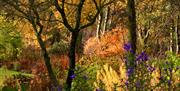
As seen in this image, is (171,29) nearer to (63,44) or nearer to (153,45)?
(153,45)

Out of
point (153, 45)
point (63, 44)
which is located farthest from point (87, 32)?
point (153, 45)

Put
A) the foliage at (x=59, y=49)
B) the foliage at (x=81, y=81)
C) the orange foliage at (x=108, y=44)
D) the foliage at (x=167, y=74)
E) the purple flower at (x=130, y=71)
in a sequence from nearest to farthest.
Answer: the purple flower at (x=130, y=71)
the foliage at (x=167, y=74)
the foliage at (x=81, y=81)
the orange foliage at (x=108, y=44)
the foliage at (x=59, y=49)

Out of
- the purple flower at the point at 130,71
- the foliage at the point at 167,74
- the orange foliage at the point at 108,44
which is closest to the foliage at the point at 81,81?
the foliage at the point at 167,74

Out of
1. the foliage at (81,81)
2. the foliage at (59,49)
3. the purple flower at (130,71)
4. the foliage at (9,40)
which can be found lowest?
the foliage at (81,81)

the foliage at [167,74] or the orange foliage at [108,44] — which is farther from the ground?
the orange foliage at [108,44]

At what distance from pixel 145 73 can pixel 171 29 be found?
16.3 m

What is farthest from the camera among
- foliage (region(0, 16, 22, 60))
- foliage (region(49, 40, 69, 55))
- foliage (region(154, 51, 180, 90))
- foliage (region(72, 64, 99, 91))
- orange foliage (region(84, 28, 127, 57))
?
foliage (region(49, 40, 69, 55))

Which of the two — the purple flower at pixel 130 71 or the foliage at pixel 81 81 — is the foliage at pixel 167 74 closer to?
the purple flower at pixel 130 71

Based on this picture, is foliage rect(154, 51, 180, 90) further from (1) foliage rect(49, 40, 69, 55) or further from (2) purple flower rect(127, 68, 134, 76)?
(1) foliage rect(49, 40, 69, 55)

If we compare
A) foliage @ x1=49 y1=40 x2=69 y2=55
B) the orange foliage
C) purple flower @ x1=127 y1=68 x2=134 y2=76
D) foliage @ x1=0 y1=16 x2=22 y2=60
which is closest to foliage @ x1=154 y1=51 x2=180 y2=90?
purple flower @ x1=127 y1=68 x2=134 y2=76

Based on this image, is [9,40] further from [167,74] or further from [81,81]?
A: [167,74]

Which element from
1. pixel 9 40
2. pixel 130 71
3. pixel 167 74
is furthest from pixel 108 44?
pixel 130 71

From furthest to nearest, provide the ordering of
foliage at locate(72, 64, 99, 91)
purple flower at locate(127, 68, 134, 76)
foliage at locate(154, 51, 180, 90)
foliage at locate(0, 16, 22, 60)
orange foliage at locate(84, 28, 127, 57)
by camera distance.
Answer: orange foliage at locate(84, 28, 127, 57), foliage at locate(0, 16, 22, 60), foliage at locate(72, 64, 99, 91), foliage at locate(154, 51, 180, 90), purple flower at locate(127, 68, 134, 76)

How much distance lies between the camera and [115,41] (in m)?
22.1
